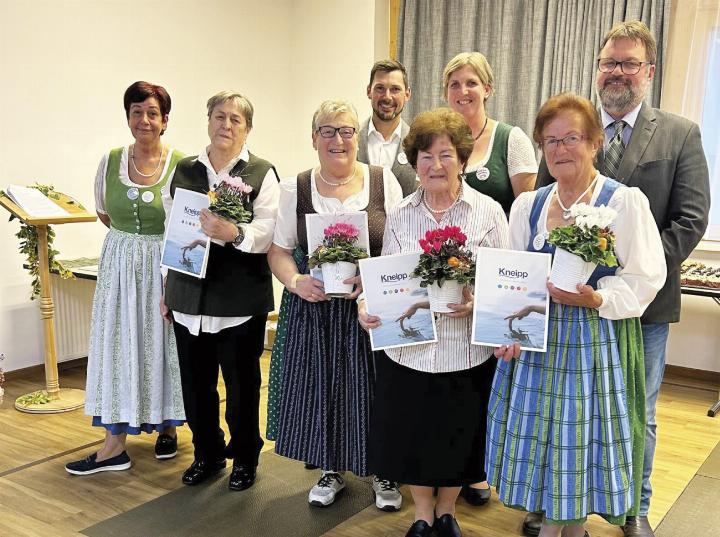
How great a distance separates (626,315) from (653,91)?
10.7 feet

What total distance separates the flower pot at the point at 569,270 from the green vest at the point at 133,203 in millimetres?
1803

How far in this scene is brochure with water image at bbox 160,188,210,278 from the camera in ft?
9.06

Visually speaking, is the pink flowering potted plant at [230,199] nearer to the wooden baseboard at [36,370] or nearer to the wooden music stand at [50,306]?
the wooden music stand at [50,306]

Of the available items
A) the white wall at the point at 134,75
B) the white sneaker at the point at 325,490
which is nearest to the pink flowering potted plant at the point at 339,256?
the white sneaker at the point at 325,490

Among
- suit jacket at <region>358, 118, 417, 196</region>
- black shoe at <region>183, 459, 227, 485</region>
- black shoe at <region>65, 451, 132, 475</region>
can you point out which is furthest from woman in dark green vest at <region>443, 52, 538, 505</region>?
black shoe at <region>65, 451, 132, 475</region>

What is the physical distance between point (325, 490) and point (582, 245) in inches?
61.9

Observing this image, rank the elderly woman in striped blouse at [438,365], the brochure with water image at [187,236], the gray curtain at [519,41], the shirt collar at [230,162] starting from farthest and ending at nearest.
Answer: the gray curtain at [519,41] → the shirt collar at [230,162] → the brochure with water image at [187,236] → the elderly woman in striped blouse at [438,365]

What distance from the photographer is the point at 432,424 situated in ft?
7.99

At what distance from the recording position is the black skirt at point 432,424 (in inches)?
94.7

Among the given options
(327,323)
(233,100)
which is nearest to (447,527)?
(327,323)

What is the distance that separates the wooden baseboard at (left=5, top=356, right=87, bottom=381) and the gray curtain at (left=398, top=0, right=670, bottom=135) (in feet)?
10.1

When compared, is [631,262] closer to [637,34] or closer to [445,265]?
[445,265]

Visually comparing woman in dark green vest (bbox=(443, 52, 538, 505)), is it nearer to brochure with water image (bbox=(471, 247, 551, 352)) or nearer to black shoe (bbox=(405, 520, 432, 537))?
brochure with water image (bbox=(471, 247, 551, 352))

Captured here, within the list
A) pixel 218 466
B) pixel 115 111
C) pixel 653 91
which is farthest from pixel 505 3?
pixel 218 466
